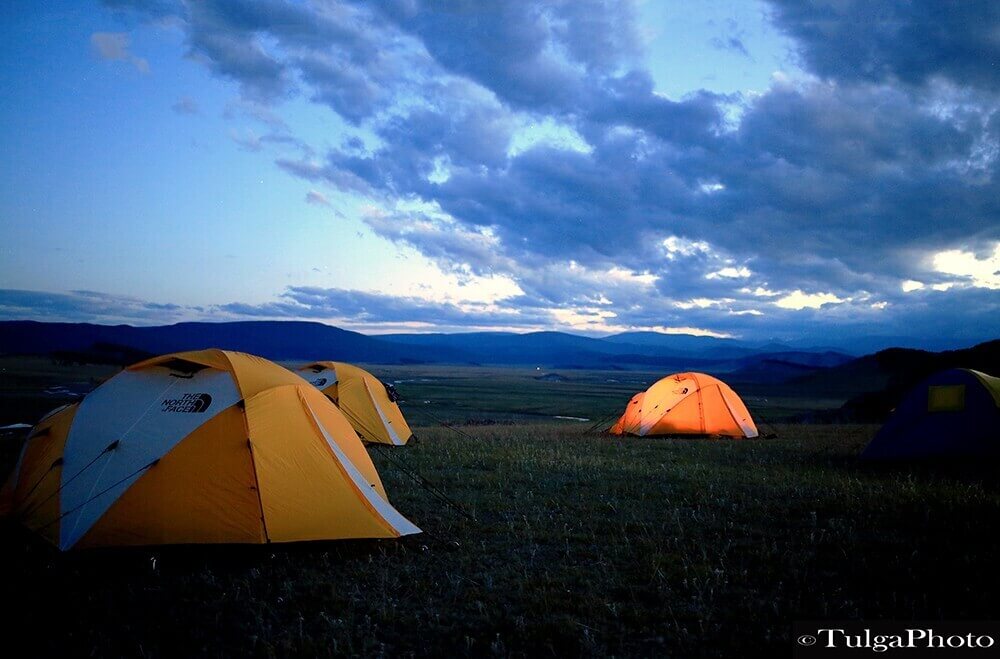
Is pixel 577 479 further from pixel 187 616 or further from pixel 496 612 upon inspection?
pixel 187 616

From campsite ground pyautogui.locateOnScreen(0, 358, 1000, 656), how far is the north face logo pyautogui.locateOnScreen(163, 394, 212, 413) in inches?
68.4

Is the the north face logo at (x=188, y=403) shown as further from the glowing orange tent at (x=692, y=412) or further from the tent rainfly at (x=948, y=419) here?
the glowing orange tent at (x=692, y=412)

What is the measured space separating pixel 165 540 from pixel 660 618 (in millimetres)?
5593

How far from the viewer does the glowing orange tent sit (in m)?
21.0

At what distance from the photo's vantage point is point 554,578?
6375mm

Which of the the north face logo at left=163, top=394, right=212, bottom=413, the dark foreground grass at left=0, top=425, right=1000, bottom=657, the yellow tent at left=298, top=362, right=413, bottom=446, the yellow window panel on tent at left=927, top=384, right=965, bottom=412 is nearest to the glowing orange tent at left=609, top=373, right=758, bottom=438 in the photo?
the yellow window panel on tent at left=927, top=384, right=965, bottom=412

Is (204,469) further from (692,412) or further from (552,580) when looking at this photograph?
(692,412)

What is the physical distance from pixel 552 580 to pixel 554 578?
76 mm

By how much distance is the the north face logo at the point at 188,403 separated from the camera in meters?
7.62

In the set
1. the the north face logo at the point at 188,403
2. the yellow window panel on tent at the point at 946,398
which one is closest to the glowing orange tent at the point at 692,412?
the yellow window panel on tent at the point at 946,398

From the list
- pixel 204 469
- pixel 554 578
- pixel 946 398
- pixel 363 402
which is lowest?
pixel 554 578

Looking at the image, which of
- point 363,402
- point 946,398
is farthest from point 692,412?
point 363,402

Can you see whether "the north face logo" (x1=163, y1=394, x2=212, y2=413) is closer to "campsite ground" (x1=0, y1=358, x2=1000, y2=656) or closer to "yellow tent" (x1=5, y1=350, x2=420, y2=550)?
"yellow tent" (x1=5, y1=350, x2=420, y2=550)

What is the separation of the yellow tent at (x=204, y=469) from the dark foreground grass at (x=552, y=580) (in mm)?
370
